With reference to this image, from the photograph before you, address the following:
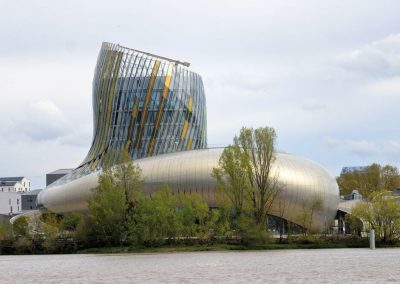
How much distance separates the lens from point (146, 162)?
326 ft

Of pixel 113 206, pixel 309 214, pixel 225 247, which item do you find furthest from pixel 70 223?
pixel 309 214

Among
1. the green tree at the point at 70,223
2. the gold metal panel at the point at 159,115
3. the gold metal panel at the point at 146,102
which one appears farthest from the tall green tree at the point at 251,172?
the gold metal panel at the point at 146,102

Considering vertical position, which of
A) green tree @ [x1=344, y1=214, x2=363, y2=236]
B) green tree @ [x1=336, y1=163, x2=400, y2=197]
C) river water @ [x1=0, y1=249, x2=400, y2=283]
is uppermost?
green tree @ [x1=336, y1=163, x2=400, y2=197]

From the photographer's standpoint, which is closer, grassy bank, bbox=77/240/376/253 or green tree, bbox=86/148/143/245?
grassy bank, bbox=77/240/376/253

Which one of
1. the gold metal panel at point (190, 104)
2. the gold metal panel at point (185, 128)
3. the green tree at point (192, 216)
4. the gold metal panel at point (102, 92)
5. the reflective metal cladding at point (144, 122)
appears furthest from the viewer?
the gold metal panel at point (102, 92)

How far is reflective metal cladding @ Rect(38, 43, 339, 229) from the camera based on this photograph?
324 ft

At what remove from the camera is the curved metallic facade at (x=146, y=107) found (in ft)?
379

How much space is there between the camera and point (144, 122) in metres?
116

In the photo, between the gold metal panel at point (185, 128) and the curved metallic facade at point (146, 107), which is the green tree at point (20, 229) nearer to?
the curved metallic facade at point (146, 107)

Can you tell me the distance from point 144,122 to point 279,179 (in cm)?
3043

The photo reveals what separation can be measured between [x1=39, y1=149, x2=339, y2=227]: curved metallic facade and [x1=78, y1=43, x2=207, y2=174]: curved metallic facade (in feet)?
51.0

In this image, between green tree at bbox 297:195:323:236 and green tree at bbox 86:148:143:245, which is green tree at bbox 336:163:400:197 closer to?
green tree at bbox 297:195:323:236

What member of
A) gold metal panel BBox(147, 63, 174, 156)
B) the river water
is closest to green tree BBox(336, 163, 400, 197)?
gold metal panel BBox(147, 63, 174, 156)

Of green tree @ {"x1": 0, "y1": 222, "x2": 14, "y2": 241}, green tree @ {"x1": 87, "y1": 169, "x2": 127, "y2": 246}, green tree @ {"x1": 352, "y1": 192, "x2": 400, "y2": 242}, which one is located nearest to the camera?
green tree @ {"x1": 352, "y1": 192, "x2": 400, "y2": 242}
